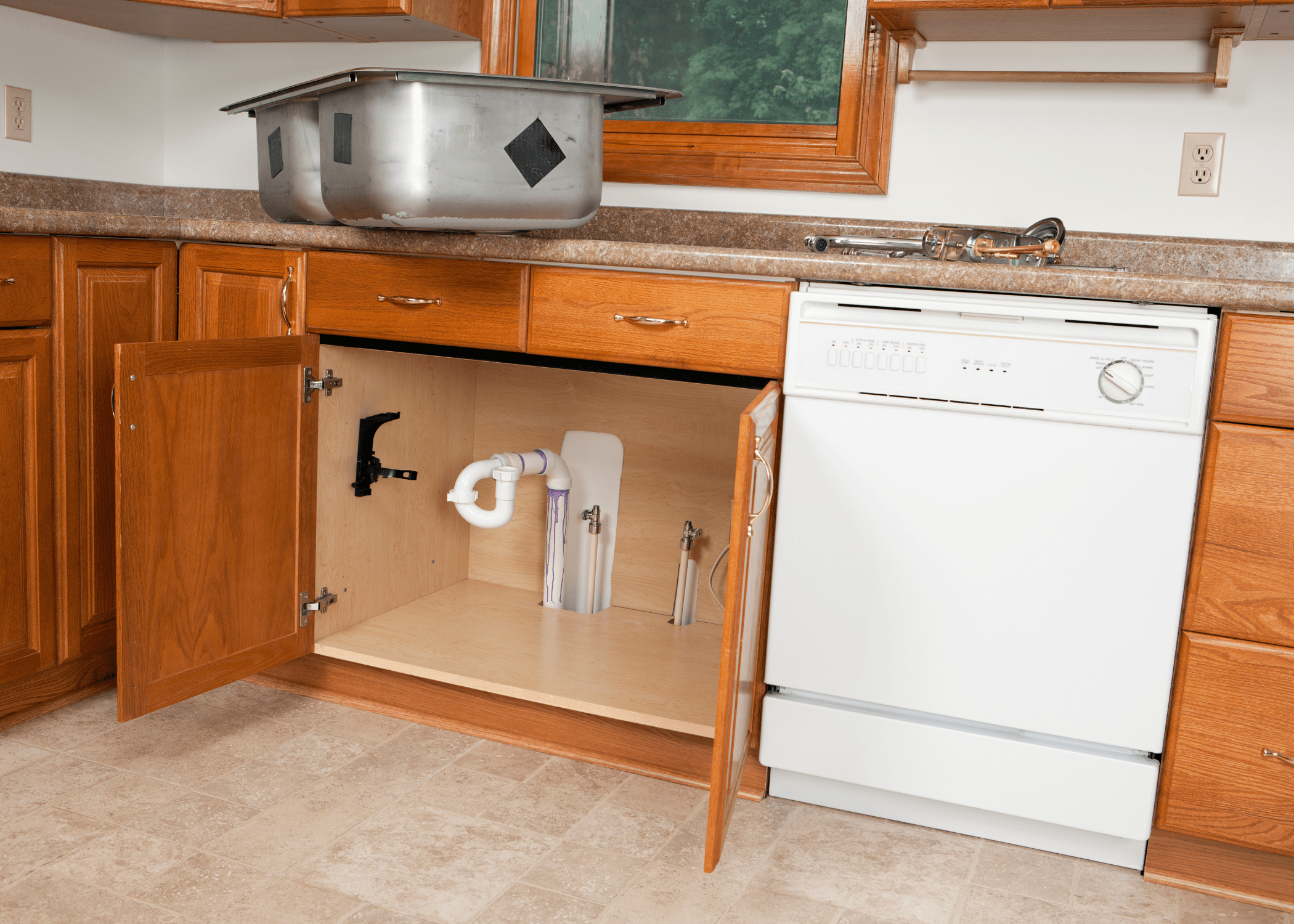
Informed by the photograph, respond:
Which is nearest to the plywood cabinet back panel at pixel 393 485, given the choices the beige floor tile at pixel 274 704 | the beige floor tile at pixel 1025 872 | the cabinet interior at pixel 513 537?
the cabinet interior at pixel 513 537

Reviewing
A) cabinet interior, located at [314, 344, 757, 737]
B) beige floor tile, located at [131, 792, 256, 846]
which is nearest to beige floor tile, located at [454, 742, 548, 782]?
cabinet interior, located at [314, 344, 757, 737]

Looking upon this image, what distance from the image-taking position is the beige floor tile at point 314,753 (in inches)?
64.2

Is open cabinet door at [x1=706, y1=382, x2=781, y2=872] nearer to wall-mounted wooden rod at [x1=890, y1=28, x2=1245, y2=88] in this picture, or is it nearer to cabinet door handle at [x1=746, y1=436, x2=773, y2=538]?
cabinet door handle at [x1=746, y1=436, x2=773, y2=538]

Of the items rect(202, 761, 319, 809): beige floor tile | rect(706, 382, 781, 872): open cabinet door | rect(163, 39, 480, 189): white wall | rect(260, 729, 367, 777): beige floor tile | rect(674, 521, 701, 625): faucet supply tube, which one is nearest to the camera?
rect(706, 382, 781, 872): open cabinet door

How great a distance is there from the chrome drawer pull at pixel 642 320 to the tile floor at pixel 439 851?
71 cm

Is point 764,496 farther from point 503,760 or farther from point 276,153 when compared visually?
point 276,153

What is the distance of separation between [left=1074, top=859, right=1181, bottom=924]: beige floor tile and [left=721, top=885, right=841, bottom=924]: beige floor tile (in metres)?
0.34

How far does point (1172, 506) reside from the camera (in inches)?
52.0

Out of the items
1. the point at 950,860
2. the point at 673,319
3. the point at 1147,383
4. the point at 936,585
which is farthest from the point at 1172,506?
the point at 673,319

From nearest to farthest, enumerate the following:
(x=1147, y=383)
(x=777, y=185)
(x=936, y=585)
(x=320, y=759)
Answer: (x=1147, y=383) → (x=936, y=585) → (x=320, y=759) → (x=777, y=185)

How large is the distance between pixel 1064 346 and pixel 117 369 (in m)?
1.21

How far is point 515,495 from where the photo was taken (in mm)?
2080

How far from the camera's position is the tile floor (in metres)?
1.29

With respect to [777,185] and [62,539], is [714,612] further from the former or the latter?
[62,539]
